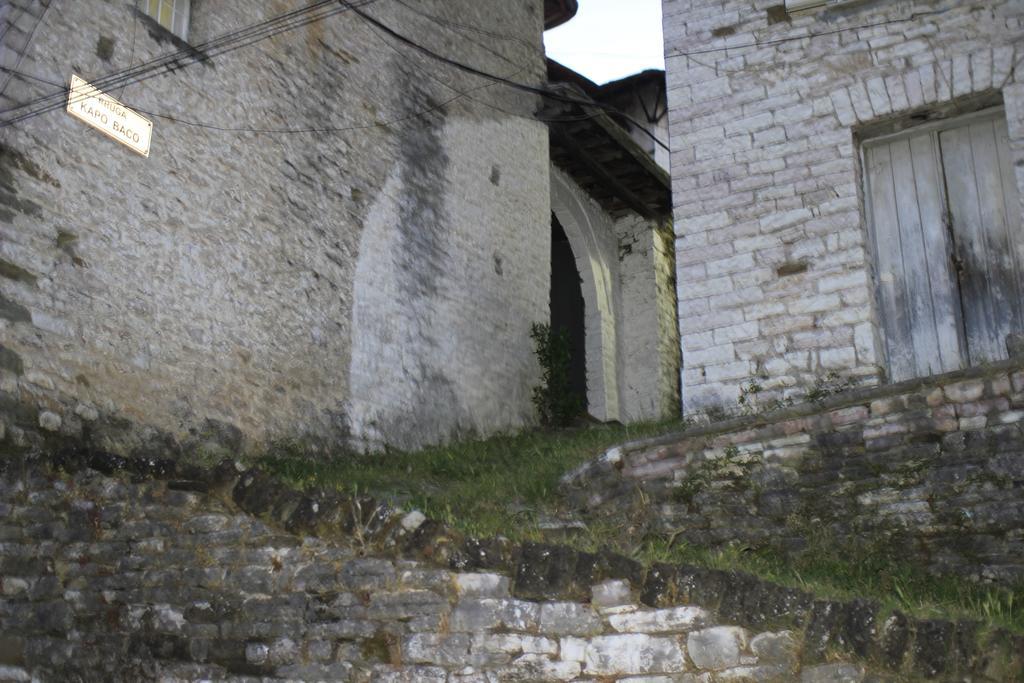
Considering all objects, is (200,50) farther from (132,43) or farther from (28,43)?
(28,43)

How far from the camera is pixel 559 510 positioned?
6348 millimetres

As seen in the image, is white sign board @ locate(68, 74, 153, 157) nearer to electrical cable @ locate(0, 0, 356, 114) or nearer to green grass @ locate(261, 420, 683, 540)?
electrical cable @ locate(0, 0, 356, 114)

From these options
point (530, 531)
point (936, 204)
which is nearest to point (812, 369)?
point (936, 204)

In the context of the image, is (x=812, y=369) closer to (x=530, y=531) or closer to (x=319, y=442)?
(x=530, y=531)

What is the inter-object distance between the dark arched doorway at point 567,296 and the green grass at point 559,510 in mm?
4284

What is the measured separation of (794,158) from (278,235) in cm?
376

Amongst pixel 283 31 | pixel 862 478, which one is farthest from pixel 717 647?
pixel 283 31

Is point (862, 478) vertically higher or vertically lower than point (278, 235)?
lower

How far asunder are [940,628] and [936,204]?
4.14 meters

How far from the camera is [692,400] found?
7332 mm

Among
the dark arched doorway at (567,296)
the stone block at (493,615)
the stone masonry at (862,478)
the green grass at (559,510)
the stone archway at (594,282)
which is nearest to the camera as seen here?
the stone block at (493,615)

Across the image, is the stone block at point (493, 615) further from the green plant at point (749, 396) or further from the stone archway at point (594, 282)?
the stone archway at point (594, 282)

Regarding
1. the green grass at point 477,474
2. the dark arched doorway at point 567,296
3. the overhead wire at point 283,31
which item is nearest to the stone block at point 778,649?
the green grass at point 477,474

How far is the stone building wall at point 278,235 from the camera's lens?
659cm
